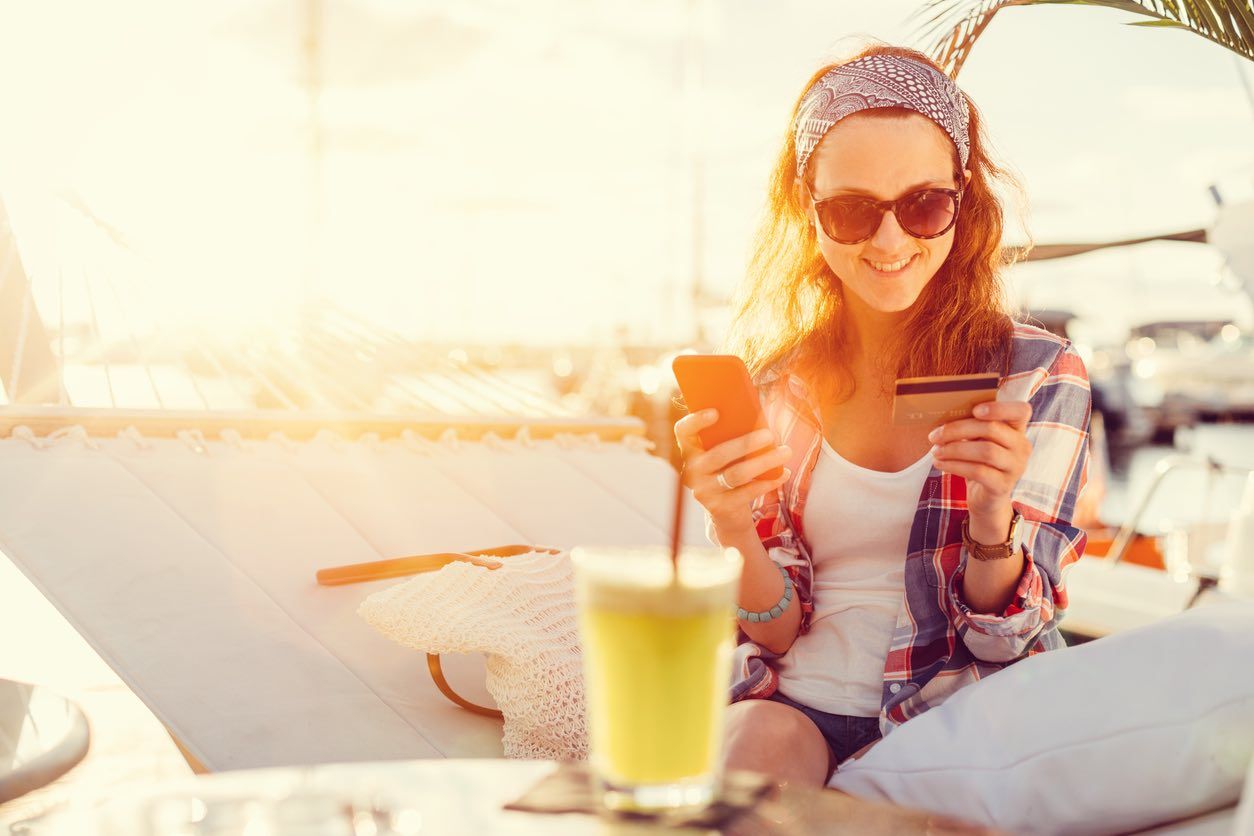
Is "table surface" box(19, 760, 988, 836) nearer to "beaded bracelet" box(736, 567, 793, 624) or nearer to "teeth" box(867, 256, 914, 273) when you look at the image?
"beaded bracelet" box(736, 567, 793, 624)

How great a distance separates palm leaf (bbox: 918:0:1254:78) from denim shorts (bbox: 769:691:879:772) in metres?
2.29

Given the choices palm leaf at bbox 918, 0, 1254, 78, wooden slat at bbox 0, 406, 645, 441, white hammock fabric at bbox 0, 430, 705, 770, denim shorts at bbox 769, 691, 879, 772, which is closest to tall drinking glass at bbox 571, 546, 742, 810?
denim shorts at bbox 769, 691, 879, 772

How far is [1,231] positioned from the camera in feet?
11.1

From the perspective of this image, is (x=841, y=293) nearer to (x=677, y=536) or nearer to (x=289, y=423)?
(x=677, y=536)

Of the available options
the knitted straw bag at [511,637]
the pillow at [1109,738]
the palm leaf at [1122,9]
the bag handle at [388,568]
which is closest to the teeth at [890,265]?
the pillow at [1109,738]

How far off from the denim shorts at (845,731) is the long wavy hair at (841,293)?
0.50 meters

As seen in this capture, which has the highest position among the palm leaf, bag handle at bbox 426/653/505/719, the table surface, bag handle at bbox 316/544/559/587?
the palm leaf

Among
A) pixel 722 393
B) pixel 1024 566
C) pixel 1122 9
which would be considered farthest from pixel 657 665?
pixel 1122 9

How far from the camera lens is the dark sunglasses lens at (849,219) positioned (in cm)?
153

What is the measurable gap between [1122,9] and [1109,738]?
2.60m

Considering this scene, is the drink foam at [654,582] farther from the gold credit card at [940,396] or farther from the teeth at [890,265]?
the teeth at [890,265]

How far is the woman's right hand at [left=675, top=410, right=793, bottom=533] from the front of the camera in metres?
1.26

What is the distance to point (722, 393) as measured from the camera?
49.3 inches

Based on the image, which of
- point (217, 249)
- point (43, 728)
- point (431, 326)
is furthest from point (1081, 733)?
point (431, 326)
